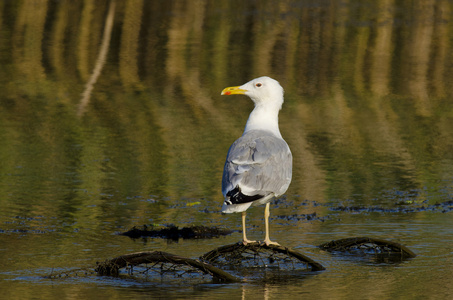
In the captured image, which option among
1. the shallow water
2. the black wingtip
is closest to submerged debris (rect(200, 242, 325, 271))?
the shallow water

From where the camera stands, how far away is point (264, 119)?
9.97 meters

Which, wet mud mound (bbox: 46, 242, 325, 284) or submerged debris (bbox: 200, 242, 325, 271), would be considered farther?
submerged debris (bbox: 200, 242, 325, 271)

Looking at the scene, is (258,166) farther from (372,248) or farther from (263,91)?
(372,248)

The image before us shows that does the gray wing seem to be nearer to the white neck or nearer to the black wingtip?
the black wingtip

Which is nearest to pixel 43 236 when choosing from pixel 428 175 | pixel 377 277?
pixel 377 277

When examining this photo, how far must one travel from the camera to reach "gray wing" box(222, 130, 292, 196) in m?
8.73

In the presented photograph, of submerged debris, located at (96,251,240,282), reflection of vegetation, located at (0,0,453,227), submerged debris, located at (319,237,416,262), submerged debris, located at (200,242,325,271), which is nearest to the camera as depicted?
submerged debris, located at (96,251,240,282)

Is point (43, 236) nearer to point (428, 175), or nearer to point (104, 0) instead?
point (428, 175)

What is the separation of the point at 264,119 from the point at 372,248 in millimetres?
1818

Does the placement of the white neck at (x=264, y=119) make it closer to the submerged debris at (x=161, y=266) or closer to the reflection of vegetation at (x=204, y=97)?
the submerged debris at (x=161, y=266)

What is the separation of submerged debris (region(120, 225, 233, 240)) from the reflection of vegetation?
3.98ft

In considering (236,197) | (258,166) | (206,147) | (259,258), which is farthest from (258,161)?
(206,147)

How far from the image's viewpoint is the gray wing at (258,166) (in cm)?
873

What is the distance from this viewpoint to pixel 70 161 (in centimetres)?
1462
